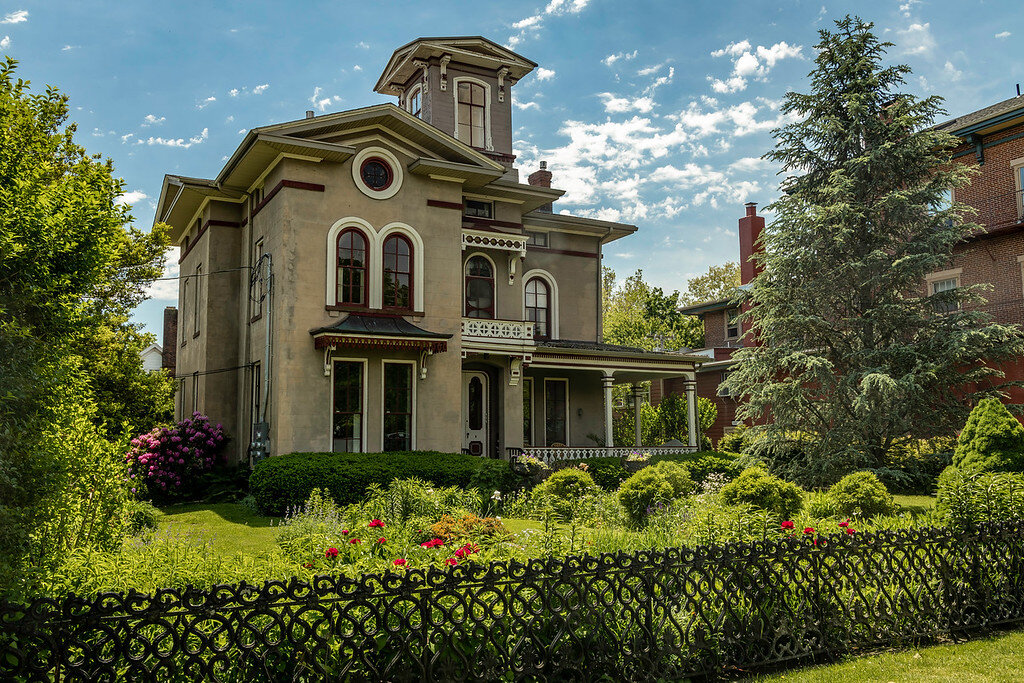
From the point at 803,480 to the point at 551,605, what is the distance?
17.3 meters

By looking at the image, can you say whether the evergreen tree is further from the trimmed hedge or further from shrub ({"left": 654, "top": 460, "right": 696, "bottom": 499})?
the trimmed hedge

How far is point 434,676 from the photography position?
5.64m

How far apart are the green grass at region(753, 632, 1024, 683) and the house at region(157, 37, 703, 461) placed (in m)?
13.6

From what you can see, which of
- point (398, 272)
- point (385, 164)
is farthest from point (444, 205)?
point (398, 272)

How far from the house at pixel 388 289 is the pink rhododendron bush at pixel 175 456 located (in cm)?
114

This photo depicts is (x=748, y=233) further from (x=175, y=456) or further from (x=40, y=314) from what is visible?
(x=40, y=314)

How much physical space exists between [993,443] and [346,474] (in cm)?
1260

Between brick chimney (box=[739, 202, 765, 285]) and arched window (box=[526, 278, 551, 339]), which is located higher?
brick chimney (box=[739, 202, 765, 285])

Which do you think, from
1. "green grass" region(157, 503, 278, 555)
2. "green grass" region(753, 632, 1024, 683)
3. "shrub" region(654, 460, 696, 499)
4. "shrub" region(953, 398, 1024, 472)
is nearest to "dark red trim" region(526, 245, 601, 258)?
"shrub" region(654, 460, 696, 499)

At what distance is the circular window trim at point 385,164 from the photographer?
20109mm

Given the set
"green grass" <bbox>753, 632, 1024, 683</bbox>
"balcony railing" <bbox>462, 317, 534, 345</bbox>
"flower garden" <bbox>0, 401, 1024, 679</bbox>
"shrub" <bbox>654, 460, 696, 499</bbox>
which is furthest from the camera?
"balcony railing" <bbox>462, 317, 534, 345</bbox>

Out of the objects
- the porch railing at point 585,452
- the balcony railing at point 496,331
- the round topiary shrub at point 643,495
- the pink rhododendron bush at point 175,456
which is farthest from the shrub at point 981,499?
the pink rhododendron bush at point 175,456

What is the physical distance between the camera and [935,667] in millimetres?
6977

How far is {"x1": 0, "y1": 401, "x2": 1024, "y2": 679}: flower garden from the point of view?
197 inches
